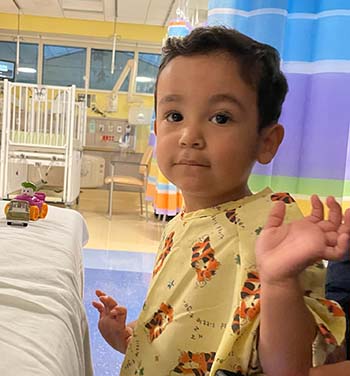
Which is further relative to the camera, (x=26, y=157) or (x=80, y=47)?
(x=80, y=47)

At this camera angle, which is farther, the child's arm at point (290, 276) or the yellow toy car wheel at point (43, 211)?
the yellow toy car wheel at point (43, 211)

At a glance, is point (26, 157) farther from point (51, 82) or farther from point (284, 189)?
point (284, 189)

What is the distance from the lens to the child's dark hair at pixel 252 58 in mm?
646

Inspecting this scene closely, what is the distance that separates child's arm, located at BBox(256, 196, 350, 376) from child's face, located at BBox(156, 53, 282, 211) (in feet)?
0.54

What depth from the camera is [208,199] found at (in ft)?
2.24

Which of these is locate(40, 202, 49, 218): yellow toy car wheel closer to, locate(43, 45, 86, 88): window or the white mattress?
the white mattress

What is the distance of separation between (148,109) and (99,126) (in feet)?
2.85

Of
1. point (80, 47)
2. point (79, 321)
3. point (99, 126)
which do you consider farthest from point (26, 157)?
point (79, 321)

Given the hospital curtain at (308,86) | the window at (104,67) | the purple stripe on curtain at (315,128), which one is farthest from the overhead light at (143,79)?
the purple stripe on curtain at (315,128)

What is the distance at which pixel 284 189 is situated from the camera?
1.51 m

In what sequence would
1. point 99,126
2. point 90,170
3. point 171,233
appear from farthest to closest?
point 99,126
point 90,170
point 171,233

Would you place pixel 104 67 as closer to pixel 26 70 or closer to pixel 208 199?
pixel 26 70

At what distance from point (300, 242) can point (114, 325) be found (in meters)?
0.45

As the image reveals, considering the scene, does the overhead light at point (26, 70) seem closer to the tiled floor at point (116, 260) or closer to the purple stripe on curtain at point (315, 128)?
the tiled floor at point (116, 260)
